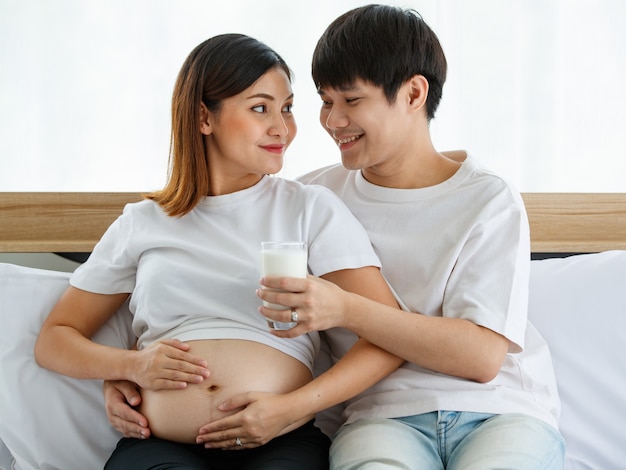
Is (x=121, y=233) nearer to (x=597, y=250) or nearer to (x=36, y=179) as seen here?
(x=36, y=179)

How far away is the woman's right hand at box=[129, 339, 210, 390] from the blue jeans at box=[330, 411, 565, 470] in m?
0.33

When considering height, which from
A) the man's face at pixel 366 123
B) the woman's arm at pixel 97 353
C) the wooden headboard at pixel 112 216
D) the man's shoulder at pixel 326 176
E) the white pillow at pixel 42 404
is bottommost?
the white pillow at pixel 42 404

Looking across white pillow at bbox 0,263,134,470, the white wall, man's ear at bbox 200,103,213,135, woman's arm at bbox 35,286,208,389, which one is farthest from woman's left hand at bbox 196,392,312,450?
the white wall

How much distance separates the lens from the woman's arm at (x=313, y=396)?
4.68 ft

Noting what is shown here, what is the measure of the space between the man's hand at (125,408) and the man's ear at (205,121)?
0.61m

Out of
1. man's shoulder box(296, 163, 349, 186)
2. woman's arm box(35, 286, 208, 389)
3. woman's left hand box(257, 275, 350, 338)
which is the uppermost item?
man's shoulder box(296, 163, 349, 186)

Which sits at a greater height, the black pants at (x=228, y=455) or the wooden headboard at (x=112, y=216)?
the wooden headboard at (x=112, y=216)

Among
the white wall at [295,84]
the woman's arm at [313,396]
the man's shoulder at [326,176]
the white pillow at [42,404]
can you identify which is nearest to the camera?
the woman's arm at [313,396]

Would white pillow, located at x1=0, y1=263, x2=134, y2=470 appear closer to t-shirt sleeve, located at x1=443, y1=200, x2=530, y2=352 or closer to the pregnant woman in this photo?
the pregnant woman

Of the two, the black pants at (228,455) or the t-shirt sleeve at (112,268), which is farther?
the t-shirt sleeve at (112,268)

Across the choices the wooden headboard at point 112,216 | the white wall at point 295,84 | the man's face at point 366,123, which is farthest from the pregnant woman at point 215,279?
the white wall at point 295,84

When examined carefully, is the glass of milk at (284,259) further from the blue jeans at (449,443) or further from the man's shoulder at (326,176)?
the man's shoulder at (326,176)

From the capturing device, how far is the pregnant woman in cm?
150

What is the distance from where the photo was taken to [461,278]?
158 cm
